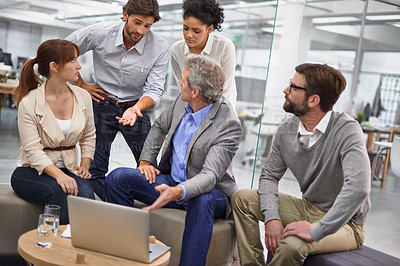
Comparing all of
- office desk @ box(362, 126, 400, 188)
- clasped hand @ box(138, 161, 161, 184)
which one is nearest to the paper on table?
clasped hand @ box(138, 161, 161, 184)

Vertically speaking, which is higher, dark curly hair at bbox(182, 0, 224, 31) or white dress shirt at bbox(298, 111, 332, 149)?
dark curly hair at bbox(182, 0, 224, 31)

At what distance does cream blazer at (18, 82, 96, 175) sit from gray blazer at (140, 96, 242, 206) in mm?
434

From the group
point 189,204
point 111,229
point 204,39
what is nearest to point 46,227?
point 111,229

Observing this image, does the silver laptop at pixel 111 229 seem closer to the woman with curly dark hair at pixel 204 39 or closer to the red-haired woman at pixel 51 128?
the red-haired woman at pixel 51 128

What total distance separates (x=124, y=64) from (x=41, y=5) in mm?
1061

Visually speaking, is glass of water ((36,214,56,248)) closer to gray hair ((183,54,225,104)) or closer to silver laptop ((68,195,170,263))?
silver laptop ((68,195,170,263))

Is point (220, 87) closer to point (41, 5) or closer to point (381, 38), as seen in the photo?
point (41, 5)

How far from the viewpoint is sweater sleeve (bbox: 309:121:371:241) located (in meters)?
2.26

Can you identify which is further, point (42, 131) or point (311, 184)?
point (42, 131)

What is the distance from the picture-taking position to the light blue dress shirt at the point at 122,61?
3.27 meters

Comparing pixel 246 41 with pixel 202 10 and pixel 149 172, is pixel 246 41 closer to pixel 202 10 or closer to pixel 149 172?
pixel 202 10

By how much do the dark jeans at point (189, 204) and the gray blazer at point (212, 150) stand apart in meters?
Result: 0.07

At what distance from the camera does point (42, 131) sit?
2771mm

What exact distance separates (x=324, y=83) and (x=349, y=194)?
1.99 ft
